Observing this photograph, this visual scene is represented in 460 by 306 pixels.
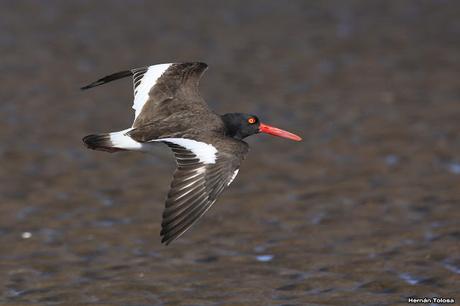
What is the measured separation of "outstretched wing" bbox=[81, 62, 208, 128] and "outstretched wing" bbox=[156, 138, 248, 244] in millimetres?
1289

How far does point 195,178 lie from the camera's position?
837 centimetres

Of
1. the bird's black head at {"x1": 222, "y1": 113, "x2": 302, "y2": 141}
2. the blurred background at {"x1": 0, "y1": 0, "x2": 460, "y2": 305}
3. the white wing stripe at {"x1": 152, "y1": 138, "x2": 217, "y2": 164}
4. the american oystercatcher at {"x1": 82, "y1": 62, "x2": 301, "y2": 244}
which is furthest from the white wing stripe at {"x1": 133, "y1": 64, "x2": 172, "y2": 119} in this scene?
the white wing stripe at {"x1": 152, "y1": 138, "x2": 217, "y2": 164}

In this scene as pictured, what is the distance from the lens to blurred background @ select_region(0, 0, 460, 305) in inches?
387

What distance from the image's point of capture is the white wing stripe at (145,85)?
34.2ft

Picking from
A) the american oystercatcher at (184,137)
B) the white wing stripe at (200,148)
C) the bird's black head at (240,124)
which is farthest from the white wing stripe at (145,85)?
the white wing stripe at (200,148)

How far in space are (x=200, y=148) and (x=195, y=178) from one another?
1.40 feet

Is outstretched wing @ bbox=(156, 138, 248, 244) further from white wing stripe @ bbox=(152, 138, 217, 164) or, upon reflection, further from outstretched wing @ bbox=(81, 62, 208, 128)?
outstretched wing @ bbox=(81, 62, 208, 128)

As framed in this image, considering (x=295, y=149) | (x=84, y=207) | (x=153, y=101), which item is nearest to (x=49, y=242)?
(x=84, y=207)

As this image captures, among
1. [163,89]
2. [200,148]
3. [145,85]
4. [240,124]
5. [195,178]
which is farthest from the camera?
[145,85]

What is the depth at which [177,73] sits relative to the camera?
1080 cm

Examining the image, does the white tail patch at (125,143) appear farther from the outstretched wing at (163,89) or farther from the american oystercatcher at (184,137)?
the outstretched wing at (163,89)

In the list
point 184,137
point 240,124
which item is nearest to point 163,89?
point 240,124

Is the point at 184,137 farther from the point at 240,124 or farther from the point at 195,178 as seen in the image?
the point at 240,124

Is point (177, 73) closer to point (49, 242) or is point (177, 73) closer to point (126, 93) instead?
point (49, 242)
